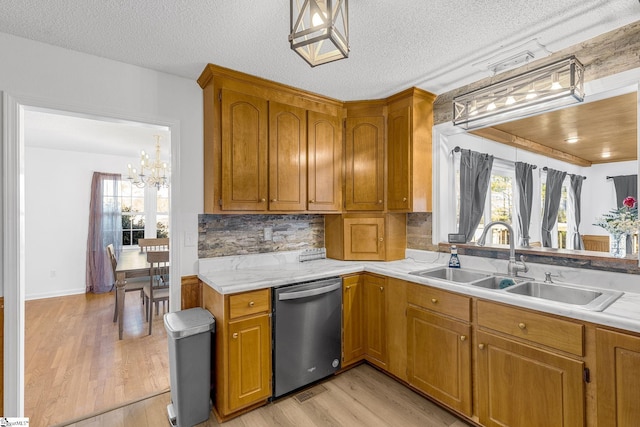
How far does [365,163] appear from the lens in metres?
2.96

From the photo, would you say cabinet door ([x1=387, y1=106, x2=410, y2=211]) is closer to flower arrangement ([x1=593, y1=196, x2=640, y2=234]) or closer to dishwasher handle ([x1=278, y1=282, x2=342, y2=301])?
dishwasher handle ([x1=278, y1=282, x2=342, y2=301])

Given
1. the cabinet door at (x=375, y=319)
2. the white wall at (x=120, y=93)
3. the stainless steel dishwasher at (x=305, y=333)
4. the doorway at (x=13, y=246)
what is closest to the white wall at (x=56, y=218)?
the doorway at (x=13, y=246)

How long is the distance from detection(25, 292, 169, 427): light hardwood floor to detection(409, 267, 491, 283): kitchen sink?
233cm

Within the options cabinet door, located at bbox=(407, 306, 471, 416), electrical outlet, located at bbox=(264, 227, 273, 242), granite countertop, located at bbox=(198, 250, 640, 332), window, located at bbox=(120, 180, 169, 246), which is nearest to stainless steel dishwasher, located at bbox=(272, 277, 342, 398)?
granite countertop, located at bbox=(198, 250, 640, 332)

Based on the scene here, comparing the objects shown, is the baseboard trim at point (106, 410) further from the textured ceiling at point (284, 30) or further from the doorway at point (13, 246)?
the textured ceiling at point (284, 30)

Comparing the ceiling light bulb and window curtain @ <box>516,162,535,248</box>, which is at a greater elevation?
the ceiling light bulb

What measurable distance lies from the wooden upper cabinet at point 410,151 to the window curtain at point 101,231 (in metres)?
5.21

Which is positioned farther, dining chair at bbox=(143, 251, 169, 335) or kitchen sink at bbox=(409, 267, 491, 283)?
dining chair at bbox=(143, 251, 169, 335)

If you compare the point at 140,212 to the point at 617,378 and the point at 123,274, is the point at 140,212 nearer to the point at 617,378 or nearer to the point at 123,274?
the point at 123,274

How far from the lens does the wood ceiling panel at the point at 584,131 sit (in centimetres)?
210

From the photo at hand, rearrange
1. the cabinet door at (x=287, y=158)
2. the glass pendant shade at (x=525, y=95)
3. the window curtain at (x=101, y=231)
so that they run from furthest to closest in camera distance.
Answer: the window curtain at (x=101, y=231) < the cabinet door at (x=287, y=158) < the glass pendant shade at (x=525, y=95)

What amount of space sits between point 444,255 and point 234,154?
2075 mm

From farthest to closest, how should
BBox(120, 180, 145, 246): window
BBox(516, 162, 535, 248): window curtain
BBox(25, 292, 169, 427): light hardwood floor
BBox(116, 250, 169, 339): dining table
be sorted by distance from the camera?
BBox(120, 180, 145, 246): window → BBox(116, 250, 169, 339): dining table → BBox(516, 162, 535, 248): window curtain → BBox(25, 292, 169, 427): light hardwood floor

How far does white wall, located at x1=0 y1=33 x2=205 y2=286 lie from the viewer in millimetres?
1895
